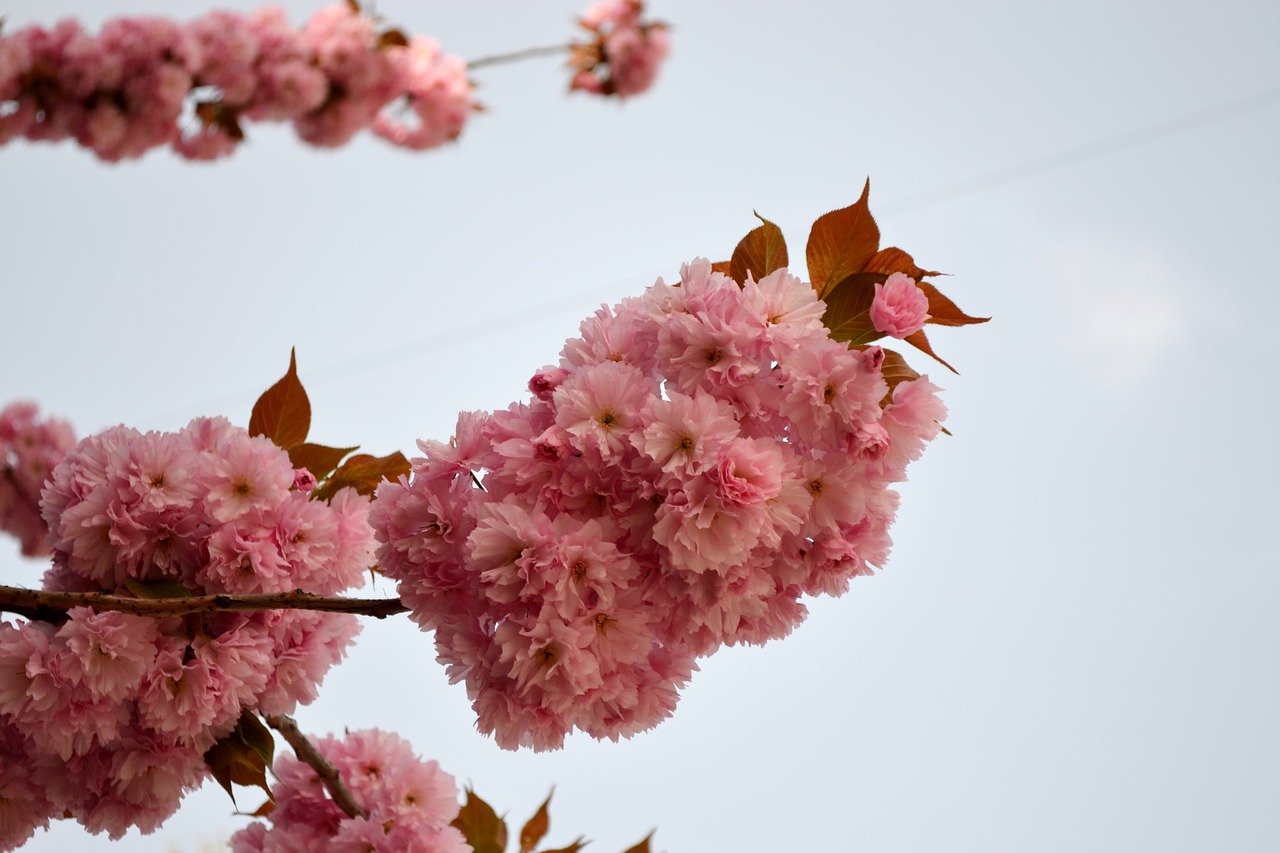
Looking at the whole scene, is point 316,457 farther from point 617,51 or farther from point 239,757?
point 617,51

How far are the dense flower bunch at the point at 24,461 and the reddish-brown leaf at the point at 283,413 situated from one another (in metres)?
1.14

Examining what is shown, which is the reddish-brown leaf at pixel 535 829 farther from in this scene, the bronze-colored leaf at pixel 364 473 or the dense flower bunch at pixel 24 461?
the dense flower bunch at pixel 24 461

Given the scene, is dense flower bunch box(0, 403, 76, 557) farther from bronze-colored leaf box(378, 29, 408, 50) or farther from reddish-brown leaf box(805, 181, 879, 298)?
reddish-brown leaf box(805, 181, 879, 298)

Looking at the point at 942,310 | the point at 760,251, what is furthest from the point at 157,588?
the point at 942,310

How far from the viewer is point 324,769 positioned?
3.62 feet

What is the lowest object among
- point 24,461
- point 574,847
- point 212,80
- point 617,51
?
point 574,847

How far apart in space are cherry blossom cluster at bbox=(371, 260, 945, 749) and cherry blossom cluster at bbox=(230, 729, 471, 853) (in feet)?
1.27

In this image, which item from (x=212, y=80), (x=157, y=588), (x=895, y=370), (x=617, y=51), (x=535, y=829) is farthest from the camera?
(x=617, y=51)

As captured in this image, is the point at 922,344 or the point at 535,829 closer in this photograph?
the point at 922,344

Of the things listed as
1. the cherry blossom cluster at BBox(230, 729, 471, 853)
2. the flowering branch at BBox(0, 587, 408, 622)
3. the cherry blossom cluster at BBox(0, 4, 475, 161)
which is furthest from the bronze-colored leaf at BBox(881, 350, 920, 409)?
the cherry blossom cluster at BBox(0, 4, 475, 161)

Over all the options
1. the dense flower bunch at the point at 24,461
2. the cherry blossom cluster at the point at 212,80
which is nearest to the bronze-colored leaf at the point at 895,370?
the dense flower bunch at the point at 24,461

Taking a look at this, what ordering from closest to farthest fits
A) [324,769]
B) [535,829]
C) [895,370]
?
[895,370], [324,769], [535,829]

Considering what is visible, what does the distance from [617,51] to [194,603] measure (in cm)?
445

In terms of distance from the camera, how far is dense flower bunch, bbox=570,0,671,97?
481 centimetres
